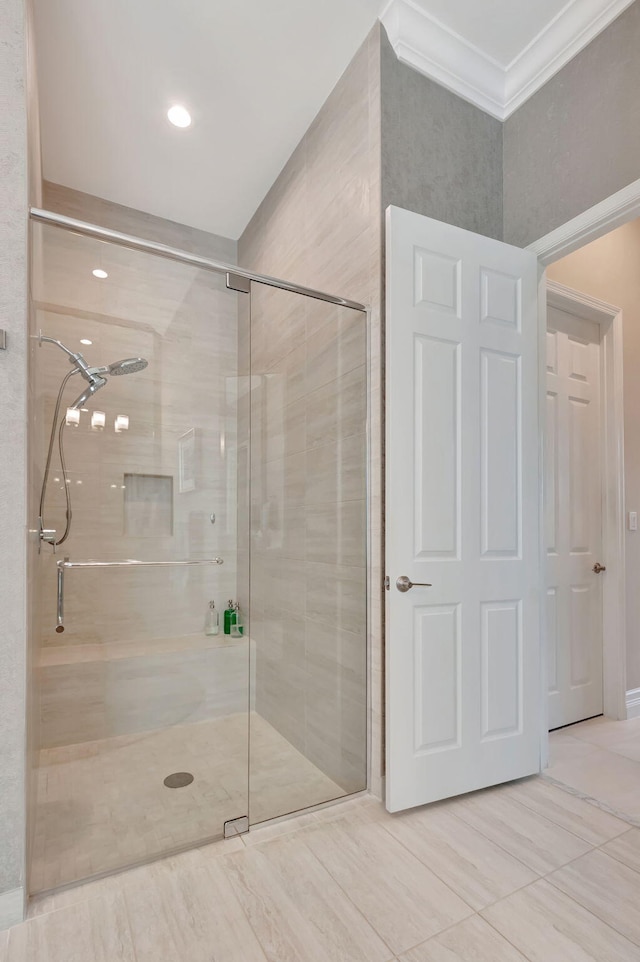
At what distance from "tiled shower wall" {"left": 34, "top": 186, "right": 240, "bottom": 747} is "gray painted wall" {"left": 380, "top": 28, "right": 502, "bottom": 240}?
91 centimetres

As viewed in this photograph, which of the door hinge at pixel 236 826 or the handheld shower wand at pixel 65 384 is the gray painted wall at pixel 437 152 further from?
the door hinge at pixel 236 826

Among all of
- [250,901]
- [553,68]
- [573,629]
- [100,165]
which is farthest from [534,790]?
[100,165]

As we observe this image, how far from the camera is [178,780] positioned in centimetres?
181

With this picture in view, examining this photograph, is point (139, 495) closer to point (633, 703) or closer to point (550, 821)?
point (550, 821)

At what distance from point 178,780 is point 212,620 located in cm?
54

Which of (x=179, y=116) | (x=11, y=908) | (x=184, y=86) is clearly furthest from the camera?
(x=179, y=116)

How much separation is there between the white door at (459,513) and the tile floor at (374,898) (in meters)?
0.22

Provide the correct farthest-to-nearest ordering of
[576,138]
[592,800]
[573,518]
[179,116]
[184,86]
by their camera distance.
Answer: [573,518]
[179,116]
[184,86]
[576,138]
[592,800]

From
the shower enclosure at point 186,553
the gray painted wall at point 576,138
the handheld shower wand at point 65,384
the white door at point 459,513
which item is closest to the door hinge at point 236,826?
the shower enclosure at point 186,553

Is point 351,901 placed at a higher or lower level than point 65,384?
lower

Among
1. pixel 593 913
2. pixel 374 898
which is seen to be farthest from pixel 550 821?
pixel 374 898

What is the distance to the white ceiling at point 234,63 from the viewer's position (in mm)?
2090

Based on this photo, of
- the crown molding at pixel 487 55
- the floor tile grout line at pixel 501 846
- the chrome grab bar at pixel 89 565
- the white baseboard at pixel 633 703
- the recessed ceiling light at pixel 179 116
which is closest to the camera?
the floor tile grout line at pixel 501 846

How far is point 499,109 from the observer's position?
8.17ft
